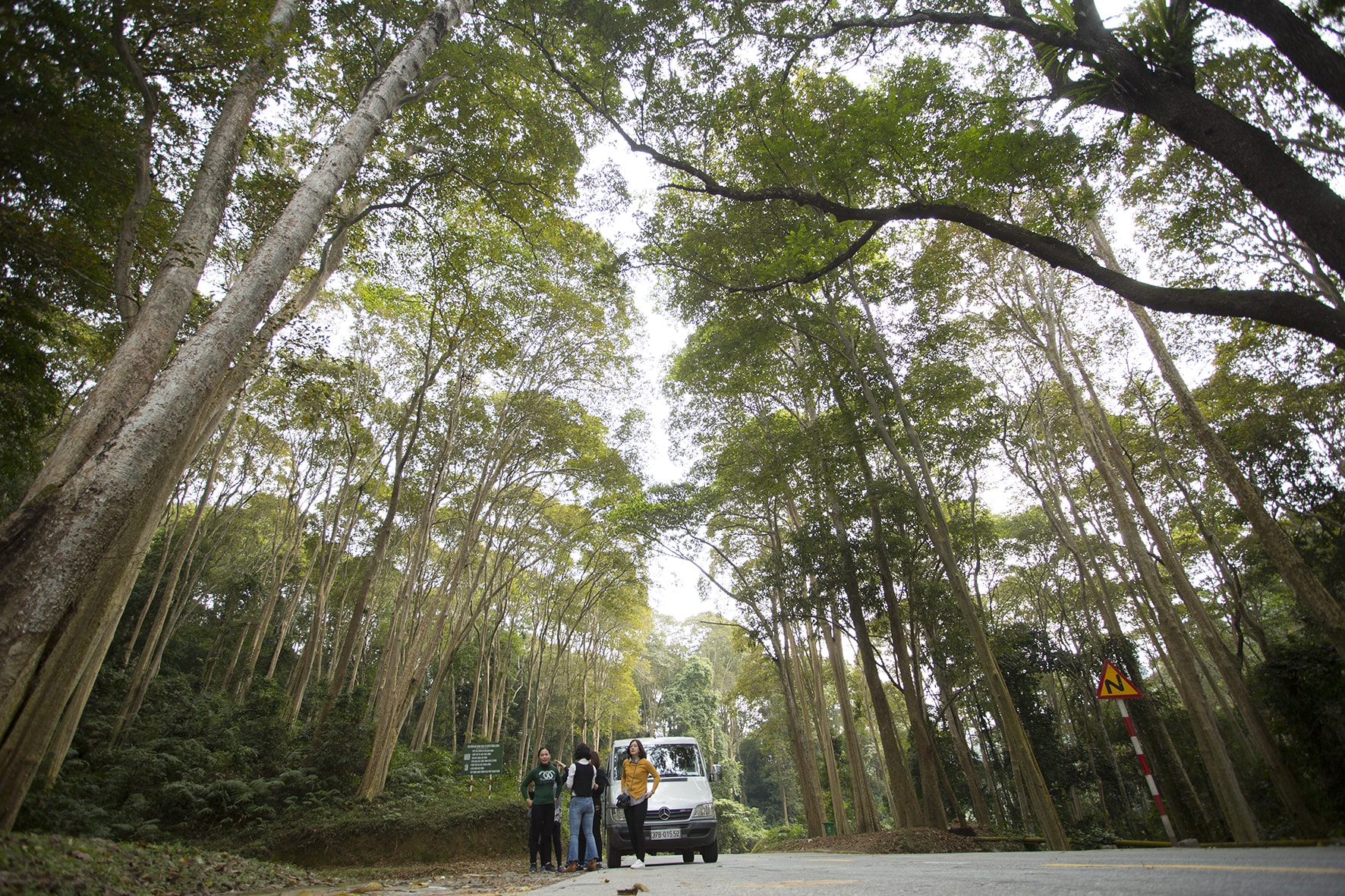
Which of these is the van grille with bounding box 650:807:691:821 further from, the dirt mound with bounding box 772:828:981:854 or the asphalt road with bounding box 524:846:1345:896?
the asphalt road with bounding box 524:846:1345:896

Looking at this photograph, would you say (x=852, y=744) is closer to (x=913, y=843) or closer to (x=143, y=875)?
(x=913, y=843)

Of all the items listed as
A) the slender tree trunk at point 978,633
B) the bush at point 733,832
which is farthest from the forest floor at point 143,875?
the bush at point 733,832

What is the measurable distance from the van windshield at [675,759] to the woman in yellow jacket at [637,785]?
2587 millimetres

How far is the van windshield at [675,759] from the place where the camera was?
29.0 ft

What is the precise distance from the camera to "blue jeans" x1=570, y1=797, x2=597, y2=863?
6.62m

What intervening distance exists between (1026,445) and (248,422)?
21.4 metres

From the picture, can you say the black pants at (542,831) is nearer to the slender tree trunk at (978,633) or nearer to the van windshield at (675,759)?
the van windshield at (675,759)

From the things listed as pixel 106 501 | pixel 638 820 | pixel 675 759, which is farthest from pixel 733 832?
pixel 106 501

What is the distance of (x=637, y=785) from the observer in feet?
20.6

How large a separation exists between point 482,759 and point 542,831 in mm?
7055

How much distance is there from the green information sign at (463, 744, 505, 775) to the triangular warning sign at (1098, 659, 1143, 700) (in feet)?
37.7

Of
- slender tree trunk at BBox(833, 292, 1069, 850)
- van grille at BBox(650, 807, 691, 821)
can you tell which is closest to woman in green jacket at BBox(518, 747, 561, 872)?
van grille at BBox(650, 807, 691, 821)

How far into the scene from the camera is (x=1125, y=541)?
11.4 metres

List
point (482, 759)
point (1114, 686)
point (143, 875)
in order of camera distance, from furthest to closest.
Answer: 1. point (482, 759)
2. point (1114, 686)
3. point (143, 875)
